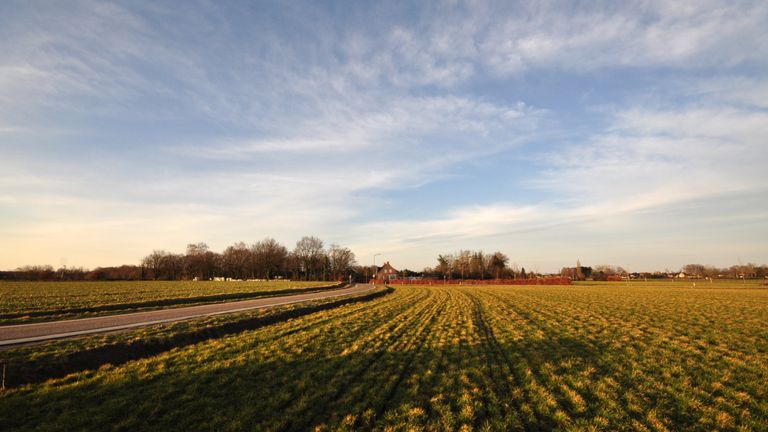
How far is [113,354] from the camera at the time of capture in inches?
451

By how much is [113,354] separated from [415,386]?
9.58 m

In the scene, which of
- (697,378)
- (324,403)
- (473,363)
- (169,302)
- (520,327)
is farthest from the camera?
(169,302)

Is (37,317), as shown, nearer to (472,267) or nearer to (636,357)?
(636,357)

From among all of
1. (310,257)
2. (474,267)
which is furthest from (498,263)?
(310,257)

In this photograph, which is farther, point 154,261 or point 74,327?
point 154,261

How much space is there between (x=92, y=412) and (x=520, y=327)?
1777 centimetres

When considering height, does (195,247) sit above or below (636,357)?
above

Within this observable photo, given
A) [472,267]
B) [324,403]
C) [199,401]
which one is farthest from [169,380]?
[472,267]

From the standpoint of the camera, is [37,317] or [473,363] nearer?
[473,363]

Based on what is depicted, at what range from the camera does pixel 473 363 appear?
11.7 m

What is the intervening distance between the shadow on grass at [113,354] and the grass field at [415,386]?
63cm

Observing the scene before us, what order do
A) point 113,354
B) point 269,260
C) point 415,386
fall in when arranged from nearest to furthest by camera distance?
point 415,386 → point 113,354 → point 269,260

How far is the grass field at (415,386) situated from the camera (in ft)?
23.6

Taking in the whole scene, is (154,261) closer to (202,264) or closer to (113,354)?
(202,264)
